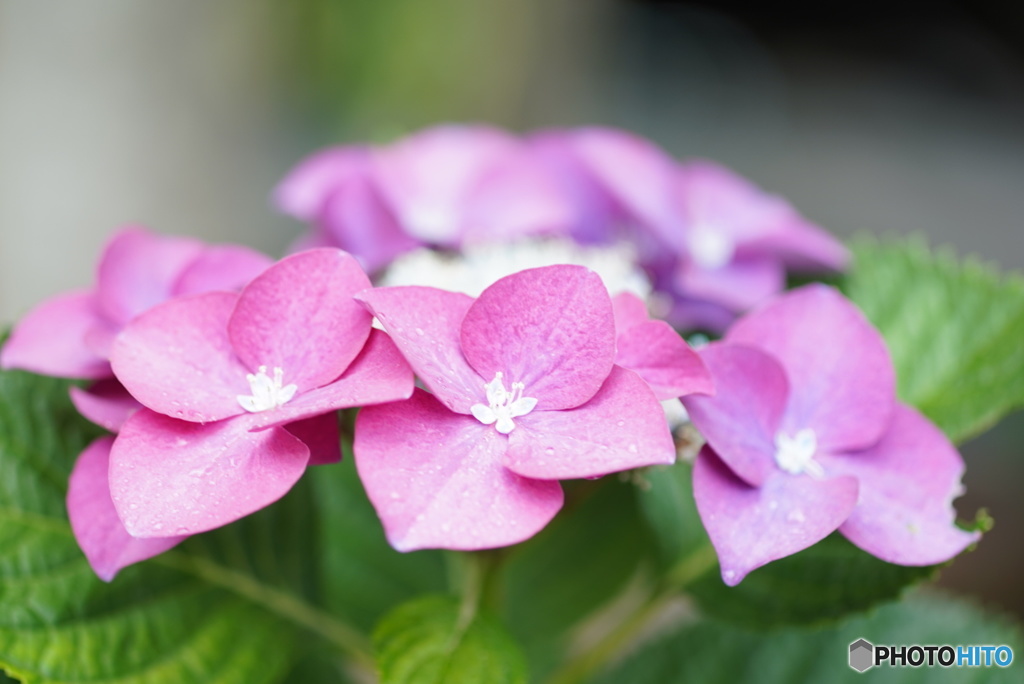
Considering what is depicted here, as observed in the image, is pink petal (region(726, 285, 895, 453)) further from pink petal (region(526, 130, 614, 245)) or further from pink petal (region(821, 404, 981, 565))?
pink petal (region(526, 130, 614, 245))

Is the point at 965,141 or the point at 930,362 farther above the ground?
the point at 930,362

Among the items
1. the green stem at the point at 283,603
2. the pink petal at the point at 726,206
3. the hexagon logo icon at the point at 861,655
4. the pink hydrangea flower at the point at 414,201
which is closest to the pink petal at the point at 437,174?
the pink hydrangea flower at the point at 414,201

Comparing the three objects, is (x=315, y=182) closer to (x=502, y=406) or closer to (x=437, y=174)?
(x=437, y=174)

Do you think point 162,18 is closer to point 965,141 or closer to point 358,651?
point 358,651

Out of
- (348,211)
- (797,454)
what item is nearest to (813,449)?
(797,454)

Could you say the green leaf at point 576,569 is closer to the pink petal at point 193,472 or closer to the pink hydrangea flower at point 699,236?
the pink hydrangea flower at point 699,236

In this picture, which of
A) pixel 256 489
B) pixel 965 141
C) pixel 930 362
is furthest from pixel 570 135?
pixel 965 141
